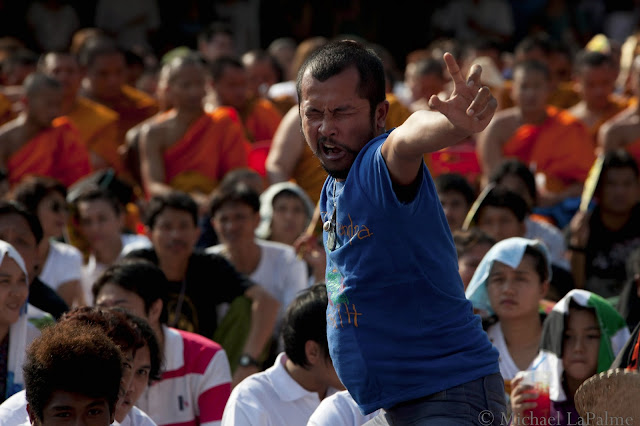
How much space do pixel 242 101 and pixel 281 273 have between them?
8.63ft

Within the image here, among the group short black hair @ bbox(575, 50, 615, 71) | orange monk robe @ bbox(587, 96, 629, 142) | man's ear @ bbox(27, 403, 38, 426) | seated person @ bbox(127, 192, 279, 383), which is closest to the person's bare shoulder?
orange monk robe @ bbox(587, 96, 629, 142)

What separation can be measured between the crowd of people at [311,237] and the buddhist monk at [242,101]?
18mm

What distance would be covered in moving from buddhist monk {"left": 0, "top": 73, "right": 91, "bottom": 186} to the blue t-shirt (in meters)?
5.09

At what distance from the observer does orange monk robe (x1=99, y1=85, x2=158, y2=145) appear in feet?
27.7

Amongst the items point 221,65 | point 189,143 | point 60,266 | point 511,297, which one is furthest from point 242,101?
point 511,297

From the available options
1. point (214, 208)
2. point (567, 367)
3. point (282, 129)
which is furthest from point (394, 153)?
point (282, 129)

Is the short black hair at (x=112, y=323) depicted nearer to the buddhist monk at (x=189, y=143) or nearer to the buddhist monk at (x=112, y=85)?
the buddhist monk at (x=189, y=143)

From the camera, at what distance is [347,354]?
2.29 metres

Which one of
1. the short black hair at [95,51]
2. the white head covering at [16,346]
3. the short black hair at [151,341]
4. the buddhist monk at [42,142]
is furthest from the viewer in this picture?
the short black hair at [95,51]

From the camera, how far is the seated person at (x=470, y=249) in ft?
15.0

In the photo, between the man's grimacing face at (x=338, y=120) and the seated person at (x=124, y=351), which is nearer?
the man's grimacing face at (x=338, y=120)

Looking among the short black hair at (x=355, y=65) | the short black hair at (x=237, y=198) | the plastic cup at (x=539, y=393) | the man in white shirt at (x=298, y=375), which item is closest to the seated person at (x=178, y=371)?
the man in white shirt at (x=298, y=375)

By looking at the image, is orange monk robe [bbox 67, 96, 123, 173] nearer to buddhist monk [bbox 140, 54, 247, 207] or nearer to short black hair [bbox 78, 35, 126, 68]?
short black hair [bbox 78, 35, 126, 68]

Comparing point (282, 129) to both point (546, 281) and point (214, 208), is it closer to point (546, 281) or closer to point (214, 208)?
point (214, 208)
